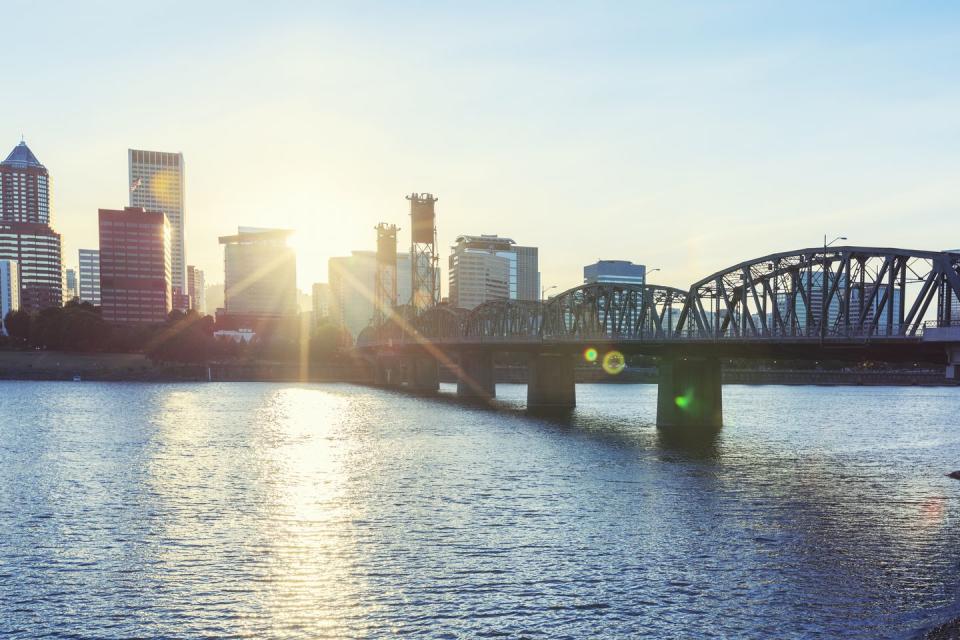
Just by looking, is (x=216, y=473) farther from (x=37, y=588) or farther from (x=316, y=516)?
(x=37, y=588)

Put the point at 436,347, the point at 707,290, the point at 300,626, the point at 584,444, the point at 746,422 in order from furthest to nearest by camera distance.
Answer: the point at 436,347, the point at 746,422, the point at 707,290, the point at 584,444, the point at 300,626

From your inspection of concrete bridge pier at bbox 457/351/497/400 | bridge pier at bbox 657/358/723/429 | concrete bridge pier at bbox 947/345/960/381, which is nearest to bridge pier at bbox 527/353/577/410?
concrete bridge pier at bbox 457/351/497/400

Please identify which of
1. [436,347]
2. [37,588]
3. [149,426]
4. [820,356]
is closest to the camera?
[37,588]

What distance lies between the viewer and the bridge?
196 ft

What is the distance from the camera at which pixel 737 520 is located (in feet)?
142

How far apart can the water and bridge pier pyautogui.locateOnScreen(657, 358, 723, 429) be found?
11.3 metres

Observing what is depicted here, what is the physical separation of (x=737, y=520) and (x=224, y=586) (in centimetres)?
2635

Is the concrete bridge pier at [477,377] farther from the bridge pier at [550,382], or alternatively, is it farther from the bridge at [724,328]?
the bridge pier at [550,382]

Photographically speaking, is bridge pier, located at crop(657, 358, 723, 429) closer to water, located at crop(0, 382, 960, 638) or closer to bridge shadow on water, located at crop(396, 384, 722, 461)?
bridge shadow on water, located at crop(396, 384, 722, 461)

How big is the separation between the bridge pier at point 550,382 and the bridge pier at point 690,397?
34.7 m

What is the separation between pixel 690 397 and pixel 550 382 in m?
39.0

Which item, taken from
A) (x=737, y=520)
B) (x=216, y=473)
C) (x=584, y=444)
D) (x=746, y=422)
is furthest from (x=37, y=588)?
(x=746, y=422)

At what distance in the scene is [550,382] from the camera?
129 meters

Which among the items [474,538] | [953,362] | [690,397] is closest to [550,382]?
[690,397]
